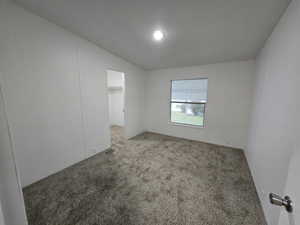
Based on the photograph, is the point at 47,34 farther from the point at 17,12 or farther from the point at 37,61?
the point at 37,61

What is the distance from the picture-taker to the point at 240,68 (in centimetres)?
276

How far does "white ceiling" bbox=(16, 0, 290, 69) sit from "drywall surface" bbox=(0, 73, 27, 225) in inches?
71.6

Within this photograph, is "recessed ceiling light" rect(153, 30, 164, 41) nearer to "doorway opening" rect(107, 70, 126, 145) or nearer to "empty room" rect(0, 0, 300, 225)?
"empty room" rect(0, 0, 300, 225)

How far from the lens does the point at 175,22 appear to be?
173 cm

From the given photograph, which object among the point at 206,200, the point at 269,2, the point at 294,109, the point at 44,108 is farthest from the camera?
the point at 44,108

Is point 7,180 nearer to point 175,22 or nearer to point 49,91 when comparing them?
point 49,91

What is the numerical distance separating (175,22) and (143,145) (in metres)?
2.82

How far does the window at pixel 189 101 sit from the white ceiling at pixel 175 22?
99cm

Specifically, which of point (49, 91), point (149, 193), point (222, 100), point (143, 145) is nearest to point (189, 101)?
point (222, 100)

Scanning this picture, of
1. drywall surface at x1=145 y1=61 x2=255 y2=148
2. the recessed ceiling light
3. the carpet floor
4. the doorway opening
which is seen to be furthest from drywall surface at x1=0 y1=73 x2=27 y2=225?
the doorway opening

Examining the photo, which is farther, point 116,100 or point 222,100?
point 116,100

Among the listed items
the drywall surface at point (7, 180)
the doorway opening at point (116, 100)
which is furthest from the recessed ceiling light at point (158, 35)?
the doorway opening at point (116, 100)

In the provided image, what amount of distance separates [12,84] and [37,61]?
18.5 inches

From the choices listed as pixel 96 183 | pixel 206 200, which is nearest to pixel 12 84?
pixel 96 183
